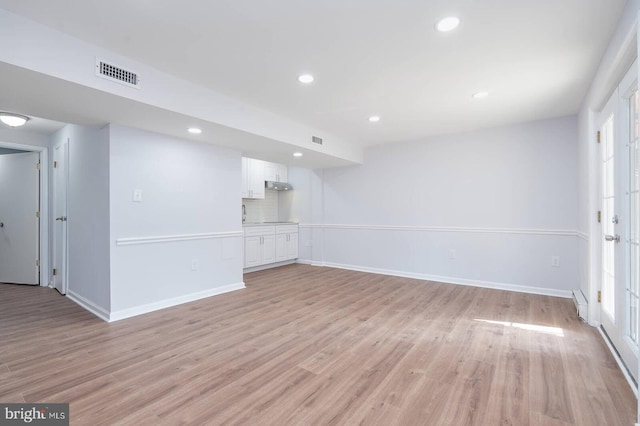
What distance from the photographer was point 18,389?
1900 mm

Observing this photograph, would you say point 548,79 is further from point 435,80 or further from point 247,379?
point 247,379

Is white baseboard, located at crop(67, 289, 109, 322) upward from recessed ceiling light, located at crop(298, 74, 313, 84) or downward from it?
downward

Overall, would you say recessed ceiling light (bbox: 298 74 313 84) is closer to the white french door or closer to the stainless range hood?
the white french door

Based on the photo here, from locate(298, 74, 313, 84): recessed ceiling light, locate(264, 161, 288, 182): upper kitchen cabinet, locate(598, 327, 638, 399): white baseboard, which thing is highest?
locate(298, 74, 313, 84): recessed ceiling light

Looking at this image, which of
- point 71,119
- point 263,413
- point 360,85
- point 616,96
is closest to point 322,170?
point 360,85

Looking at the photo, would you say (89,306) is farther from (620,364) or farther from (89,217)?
(620,364)

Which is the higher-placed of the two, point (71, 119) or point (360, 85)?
point (360, 85)

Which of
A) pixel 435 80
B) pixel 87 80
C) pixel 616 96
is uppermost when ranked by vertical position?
pixel 435 80

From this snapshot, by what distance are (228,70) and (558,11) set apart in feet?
8.07

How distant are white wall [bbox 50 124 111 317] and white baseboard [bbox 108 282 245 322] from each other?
0.49ft

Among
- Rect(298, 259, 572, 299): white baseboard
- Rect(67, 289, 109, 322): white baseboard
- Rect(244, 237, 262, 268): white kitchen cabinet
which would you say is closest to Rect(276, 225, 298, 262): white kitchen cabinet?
Rect(244, 237, 262, 268): white kitchen cabinet

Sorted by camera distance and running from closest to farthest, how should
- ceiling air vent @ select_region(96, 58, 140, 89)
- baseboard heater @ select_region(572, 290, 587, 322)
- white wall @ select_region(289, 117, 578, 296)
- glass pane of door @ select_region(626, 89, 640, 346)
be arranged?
glass pane of door @ select_region(626, 89, 640, 346) < ceiling air vent @ select_region(96, 58, 140, 89) < baseboard heater @ select_region(572, 290, 587, 322) < white wall @ select_region(289, 117, 578, 296)

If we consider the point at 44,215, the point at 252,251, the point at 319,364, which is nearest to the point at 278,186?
the point at 252,251

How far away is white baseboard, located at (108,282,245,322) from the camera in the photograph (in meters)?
3.18
